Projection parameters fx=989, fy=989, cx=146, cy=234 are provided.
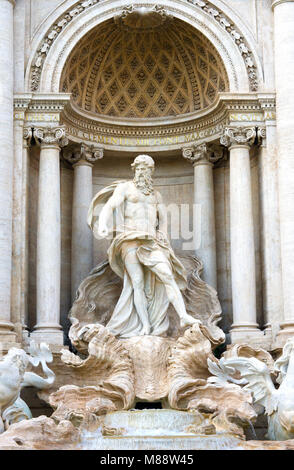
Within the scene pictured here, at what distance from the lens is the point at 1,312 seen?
60.3 ft

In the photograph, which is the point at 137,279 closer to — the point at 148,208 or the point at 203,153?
the point at 148,208

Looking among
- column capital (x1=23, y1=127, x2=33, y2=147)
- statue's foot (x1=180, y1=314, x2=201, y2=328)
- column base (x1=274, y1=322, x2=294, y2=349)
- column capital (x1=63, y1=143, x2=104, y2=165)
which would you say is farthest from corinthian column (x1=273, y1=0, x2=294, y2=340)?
column capital (x1=23, y1=127, x2=33, y2=147)

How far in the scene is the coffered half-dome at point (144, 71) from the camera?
20.8 m

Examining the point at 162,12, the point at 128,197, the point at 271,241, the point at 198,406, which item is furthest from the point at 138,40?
the point at 198,406

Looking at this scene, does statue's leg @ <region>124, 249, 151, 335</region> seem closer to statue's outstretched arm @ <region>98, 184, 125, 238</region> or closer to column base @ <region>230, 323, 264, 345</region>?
statue's outstretched arm @ <region>98, 184, 125, 238</region>

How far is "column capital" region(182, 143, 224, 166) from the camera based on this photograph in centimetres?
2120

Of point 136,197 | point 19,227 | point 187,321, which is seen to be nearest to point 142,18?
point 136,197

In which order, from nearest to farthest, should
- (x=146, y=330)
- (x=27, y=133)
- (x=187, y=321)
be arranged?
(x=187, y=321) < (x=146, y=330) < (x=27, y=133)

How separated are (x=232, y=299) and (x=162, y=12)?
20.0 ft

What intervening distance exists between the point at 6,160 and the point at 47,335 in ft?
11.4

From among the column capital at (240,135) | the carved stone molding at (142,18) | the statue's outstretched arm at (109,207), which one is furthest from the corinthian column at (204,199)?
the carved stone molding at (142,18)

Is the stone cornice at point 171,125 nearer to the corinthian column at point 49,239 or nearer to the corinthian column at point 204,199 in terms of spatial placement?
the corinthian column at point 204,199

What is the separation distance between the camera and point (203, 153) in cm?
2116

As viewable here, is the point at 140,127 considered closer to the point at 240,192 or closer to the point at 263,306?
the point at 240,192
